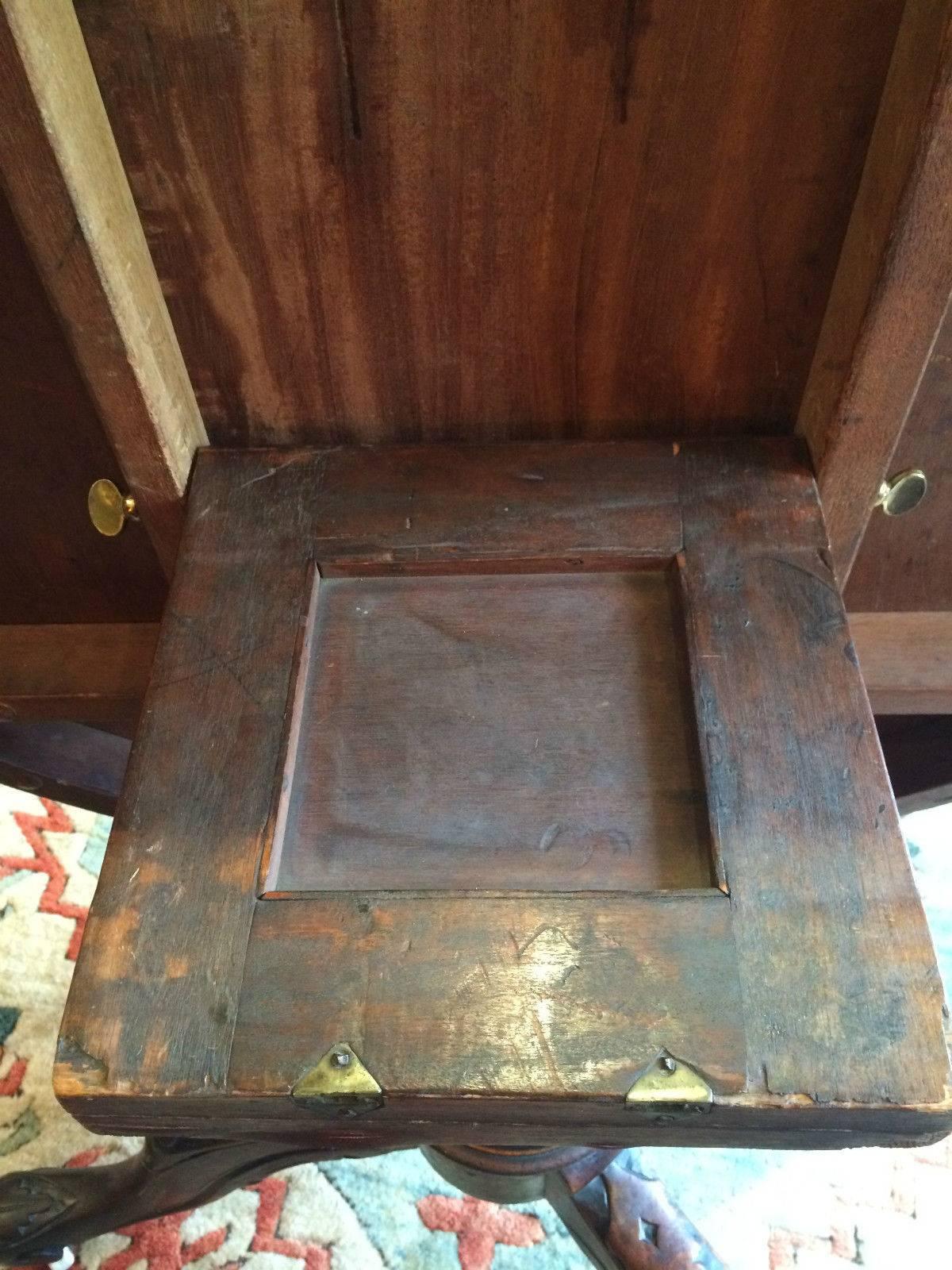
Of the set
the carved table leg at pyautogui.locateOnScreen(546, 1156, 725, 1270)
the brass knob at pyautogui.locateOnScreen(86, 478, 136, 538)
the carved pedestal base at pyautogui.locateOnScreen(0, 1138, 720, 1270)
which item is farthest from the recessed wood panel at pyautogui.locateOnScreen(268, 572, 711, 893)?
the carved table leg at pyautogui.locateOnScreen(546, 1156, 725, 1270)


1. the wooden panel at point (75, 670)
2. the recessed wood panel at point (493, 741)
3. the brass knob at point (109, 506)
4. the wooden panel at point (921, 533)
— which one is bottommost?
the recessed wood panel at point (493, 741)

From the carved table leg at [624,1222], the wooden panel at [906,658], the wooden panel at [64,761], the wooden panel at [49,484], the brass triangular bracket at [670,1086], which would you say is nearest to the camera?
the brass triangular bracket at [670,1086]

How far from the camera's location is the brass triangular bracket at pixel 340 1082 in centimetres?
52

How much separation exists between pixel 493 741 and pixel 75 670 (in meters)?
0.53

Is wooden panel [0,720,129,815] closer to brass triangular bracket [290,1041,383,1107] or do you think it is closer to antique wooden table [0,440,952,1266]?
antique wooden table [0,440,952,1266]

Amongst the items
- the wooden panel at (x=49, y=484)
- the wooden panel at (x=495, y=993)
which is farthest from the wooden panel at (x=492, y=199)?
the wooden panel at (x=495, y=993)

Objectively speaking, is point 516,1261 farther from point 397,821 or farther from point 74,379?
point 74,379

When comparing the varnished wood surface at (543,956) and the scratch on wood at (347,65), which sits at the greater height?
the scratch on wood at (347,65)

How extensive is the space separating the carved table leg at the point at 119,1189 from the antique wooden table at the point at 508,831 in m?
0.31

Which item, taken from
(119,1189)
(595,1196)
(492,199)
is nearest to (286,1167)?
(119,1189)

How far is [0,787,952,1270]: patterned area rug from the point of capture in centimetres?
122

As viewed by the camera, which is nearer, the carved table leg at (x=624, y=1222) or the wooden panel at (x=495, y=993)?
the wooden panel at (x=495, y=993)

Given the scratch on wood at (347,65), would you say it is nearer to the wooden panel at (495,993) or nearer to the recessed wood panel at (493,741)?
the recessed wood panel at (493,741)

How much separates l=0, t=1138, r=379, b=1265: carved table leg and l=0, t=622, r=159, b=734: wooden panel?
47cm
